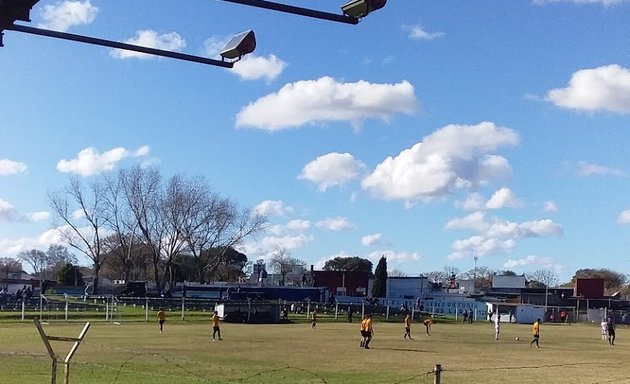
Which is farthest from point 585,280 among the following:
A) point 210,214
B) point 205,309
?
point 205,309

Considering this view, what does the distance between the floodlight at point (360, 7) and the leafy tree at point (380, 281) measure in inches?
4638

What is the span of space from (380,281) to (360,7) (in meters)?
118

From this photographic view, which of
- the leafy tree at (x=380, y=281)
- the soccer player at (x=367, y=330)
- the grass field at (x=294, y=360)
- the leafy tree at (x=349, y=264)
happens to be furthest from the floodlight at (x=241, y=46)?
the leafy tree at (x=349, y=264)

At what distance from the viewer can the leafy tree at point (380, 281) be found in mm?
124000

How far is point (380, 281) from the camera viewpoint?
124375mm

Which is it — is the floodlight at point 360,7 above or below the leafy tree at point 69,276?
above

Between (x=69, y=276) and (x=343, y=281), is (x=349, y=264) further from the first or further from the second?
(x=69, y=276)

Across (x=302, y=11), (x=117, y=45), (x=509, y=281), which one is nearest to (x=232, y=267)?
(x=509, y=281)

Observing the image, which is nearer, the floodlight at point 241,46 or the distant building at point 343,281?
the floodlight at point 241,46

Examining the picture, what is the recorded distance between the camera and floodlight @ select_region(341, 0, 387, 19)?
7.33 metres

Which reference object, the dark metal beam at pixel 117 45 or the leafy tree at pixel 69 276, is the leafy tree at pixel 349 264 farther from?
the dark metal beam at pixel 117 45

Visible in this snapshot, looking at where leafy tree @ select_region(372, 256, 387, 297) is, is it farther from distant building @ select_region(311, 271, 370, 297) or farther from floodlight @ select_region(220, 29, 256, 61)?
floodlight @ select_region(220, 29, 256, 61)

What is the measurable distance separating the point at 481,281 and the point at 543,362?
531 feet

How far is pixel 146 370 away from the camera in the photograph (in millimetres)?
23484
